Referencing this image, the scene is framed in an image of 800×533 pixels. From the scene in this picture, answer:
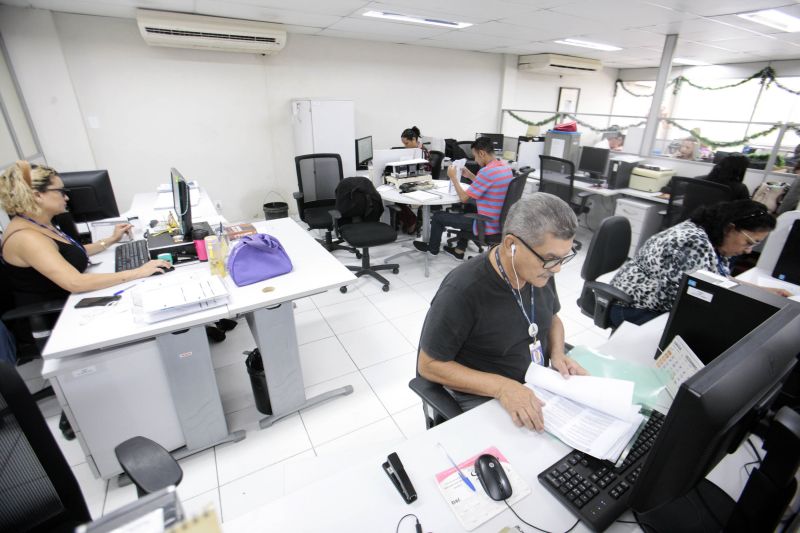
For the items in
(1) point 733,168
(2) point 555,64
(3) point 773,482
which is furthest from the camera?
(2) point 555,64

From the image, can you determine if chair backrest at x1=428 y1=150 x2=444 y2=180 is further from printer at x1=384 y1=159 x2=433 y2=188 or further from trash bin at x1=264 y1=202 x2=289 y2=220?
trash bin at x1=264 y1=202 x2=289 y2=220

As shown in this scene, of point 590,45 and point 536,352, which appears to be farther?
point 590,45

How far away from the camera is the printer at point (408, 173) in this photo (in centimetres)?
415

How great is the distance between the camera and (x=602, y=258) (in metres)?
2.32

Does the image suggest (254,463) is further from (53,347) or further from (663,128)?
(663,128)

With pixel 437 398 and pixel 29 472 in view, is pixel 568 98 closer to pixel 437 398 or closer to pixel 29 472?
pixel 437 398

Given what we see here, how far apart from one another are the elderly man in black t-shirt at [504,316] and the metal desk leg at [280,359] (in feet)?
2.94

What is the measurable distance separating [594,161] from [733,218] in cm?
343

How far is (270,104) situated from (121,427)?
4.66m

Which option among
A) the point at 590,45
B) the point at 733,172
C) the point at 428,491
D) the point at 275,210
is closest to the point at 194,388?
the point at 428,491

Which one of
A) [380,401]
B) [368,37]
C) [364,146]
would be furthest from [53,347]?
[368,37]

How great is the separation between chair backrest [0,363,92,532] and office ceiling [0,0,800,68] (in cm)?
375

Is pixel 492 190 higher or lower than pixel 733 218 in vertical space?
lower

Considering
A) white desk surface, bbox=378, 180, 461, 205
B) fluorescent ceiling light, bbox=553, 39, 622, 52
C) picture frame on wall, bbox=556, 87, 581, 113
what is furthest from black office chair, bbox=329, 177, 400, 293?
picture frame on wall, bbox=556, 87, 581, 113
